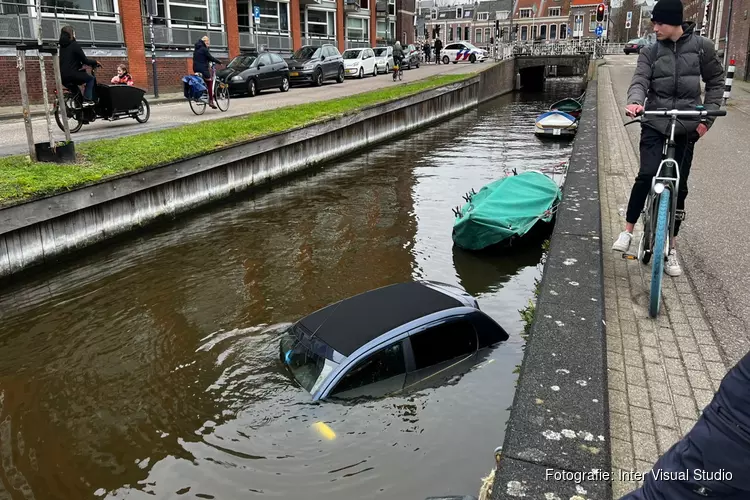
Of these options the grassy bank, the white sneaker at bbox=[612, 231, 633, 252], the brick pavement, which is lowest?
the brick pavement

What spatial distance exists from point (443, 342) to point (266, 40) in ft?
103

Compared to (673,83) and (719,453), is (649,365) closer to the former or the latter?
(673,83)

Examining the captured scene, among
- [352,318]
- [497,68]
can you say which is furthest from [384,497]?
[497,68]

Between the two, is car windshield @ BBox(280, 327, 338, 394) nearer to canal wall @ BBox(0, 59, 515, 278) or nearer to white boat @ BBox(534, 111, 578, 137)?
canal wall @ BBox(0, 59, 515, 278)

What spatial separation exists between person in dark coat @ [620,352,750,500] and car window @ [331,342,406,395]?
352 centimetres

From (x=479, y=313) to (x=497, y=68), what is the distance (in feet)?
117

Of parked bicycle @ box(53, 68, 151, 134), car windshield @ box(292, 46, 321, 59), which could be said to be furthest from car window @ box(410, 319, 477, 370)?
car windshield @ box(292, 46, 321, 59)

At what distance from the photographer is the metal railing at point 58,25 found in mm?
20453

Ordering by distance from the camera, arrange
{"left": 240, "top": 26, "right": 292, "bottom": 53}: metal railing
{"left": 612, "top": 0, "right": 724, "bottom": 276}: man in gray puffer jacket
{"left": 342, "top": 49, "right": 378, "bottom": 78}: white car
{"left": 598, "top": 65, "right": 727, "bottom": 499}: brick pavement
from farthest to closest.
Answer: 1. {"left": 342, "top": 49, "right": 378, "bottom": 78}: white car
2. {"left": 240, "top": 26, "right": 292, "bottom": 53}: metal railing
3. {"left": 612, "top": 0, "right": 724, "bottom": 276}: man in gray puffer jacket
4. {"left": 598, "top": 65, "right": 727, "bottom": 499}: brick pavement

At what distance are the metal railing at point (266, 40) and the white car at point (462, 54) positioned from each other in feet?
57.5

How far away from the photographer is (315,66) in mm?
29016

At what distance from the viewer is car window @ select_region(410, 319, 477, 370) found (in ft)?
18.0

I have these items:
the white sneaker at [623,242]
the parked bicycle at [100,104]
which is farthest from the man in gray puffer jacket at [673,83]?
the parked bicycle at [100,104]

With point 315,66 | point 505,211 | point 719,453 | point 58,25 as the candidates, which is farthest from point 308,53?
point 719,453
